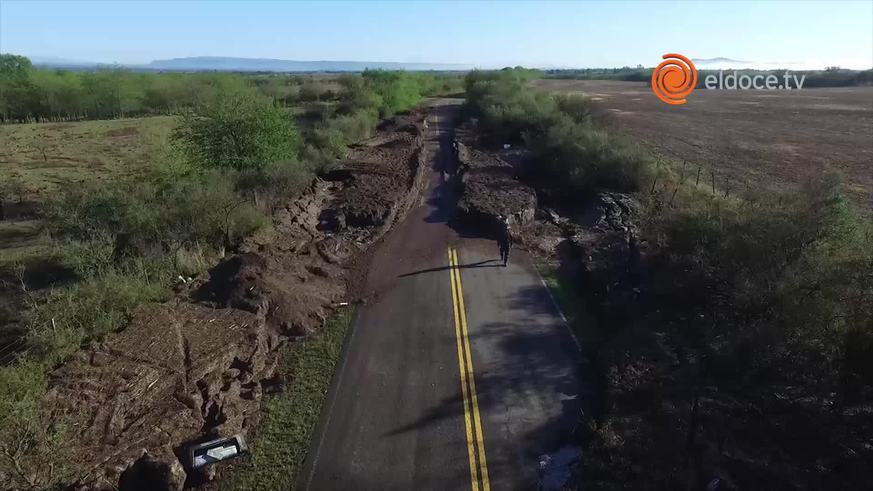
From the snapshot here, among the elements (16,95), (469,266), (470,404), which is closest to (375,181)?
(469,266)

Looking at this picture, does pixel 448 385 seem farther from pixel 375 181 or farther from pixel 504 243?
pixel 375 181

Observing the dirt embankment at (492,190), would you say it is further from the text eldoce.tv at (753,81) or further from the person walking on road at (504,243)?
the text eldoce.tv at (753,81)

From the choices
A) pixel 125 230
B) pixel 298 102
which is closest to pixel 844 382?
pixel 125 230

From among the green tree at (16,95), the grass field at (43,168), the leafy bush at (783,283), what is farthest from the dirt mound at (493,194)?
the green tree at (16,95)

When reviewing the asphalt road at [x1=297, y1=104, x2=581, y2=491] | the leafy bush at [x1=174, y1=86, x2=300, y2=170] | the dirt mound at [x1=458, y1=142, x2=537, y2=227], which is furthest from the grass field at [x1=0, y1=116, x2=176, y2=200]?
the asphalt road at [x1=297, y1=104, x2=581, y2=491]

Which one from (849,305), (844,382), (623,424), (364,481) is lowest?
(364,481)

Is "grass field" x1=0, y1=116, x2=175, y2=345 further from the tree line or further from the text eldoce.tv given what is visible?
the text eldoce.tv

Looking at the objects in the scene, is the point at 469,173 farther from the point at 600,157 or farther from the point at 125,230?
the point at 125,230
